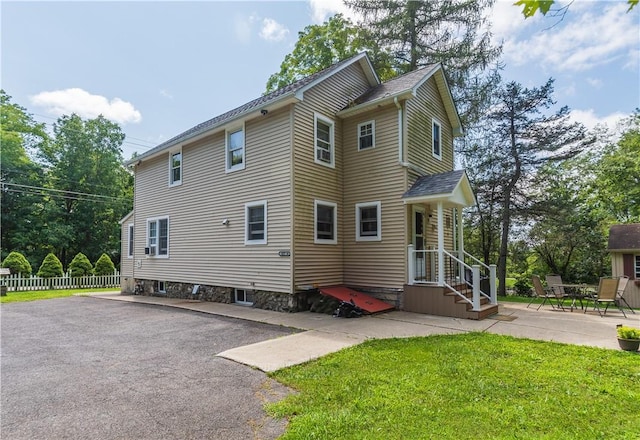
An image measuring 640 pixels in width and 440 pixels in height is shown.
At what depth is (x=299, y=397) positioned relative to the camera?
12.1ft

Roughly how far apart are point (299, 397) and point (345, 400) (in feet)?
1.63

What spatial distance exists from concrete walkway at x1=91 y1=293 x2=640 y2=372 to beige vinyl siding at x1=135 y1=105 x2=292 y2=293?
1.43 meters

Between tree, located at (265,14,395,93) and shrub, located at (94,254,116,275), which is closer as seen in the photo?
tree, located at (265,14,395,93)

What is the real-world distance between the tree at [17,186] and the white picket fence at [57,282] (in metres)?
11.0

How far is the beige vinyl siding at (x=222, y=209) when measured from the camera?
382 inches

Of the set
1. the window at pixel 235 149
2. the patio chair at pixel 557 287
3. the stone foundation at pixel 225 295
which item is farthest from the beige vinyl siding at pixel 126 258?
the patio chair at pixel 557 287

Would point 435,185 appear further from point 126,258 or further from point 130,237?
point 126,258

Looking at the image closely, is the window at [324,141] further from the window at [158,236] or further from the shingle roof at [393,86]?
the window at [158,236]

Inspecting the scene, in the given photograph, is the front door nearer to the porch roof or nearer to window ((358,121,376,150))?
the porch roof

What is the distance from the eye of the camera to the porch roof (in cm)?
900

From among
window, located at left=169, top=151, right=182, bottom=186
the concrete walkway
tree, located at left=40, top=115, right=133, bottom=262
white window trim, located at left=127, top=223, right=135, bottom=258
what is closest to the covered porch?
the concrete walkway

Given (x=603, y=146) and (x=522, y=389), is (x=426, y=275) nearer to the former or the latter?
(x=522, y=389)

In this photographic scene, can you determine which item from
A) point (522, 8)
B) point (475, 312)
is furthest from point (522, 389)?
point (475, 312)

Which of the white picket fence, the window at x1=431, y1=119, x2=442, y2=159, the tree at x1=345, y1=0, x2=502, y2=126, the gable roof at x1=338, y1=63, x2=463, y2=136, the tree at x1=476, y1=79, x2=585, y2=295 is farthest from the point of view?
the tree at x1=476, y1=79, x2=585, y2=295
